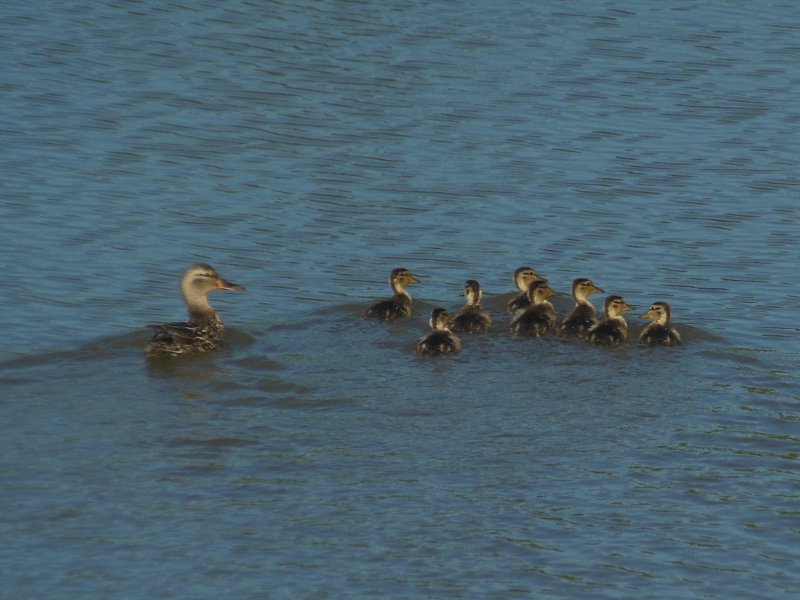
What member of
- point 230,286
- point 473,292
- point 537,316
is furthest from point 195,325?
point 537,316

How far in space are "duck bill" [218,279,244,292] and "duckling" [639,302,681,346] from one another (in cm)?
251

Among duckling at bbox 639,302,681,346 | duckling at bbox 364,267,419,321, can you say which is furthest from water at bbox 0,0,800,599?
duckling at bbox 639,302,681,346

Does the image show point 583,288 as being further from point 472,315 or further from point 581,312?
point 472,315

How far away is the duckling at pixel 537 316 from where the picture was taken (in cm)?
1034

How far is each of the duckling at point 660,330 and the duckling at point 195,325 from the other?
8.34 ft

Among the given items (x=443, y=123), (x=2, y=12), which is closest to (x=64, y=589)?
(x=443, y=123)

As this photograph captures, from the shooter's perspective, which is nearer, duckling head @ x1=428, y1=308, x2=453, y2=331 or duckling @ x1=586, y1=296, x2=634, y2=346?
duckling head @ x1=428, y1=308, x2=453, y2=331

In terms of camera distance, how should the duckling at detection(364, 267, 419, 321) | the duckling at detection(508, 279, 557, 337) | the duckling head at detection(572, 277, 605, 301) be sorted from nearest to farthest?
the duckling at detection(508, 279, 557, 337) < the duckling at detection(364, 267, 419, 321) < the duckling head at detection(572, 277, 605, 301)

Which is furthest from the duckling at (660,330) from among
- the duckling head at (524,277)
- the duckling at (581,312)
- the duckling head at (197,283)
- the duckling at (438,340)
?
Result: the duckling head at (197,283)

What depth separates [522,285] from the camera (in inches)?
437

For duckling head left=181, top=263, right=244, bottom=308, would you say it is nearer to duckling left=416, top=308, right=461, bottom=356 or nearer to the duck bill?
the duck bill

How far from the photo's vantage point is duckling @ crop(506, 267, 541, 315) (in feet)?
35.7

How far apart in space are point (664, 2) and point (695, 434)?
1102cm

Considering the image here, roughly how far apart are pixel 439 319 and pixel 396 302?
25.2 inches
